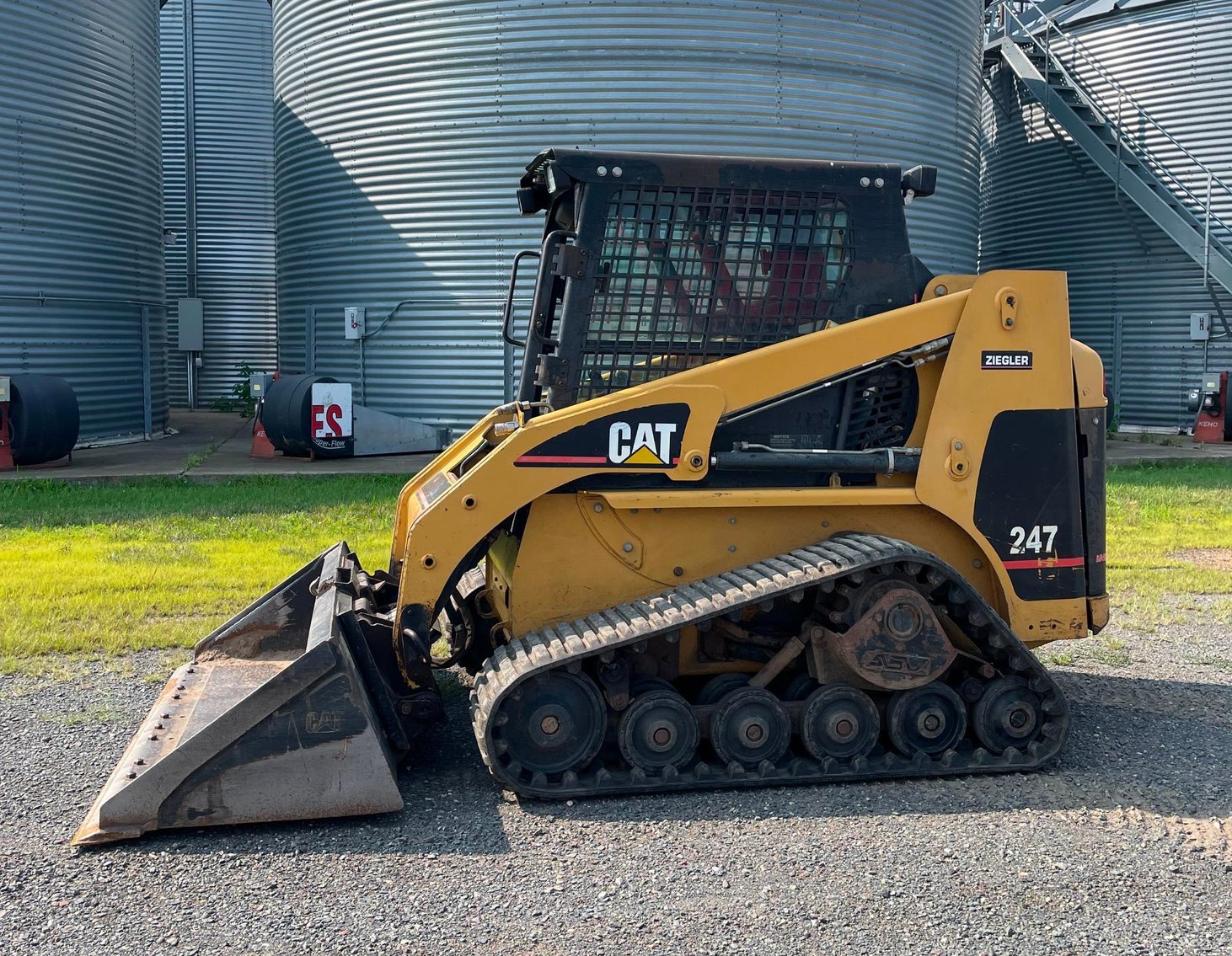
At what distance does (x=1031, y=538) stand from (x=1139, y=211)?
1835 cm

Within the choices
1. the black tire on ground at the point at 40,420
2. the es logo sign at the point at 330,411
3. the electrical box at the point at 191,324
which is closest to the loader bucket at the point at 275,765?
the black tire on ground at the point at 40,420

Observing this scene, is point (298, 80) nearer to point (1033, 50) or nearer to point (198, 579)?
point (198, 579)

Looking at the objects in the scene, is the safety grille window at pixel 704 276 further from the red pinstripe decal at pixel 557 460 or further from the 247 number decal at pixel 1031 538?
the 247 number decal at pixel 1031 538

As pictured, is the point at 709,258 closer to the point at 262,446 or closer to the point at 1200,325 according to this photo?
the point at 262,446

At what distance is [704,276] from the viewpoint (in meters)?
5.33

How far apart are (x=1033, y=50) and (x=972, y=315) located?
1999 centimetres

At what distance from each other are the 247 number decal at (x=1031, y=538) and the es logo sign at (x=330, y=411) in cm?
1183

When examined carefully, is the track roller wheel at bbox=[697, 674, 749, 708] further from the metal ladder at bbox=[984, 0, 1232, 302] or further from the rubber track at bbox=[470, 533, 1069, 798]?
the metal ladder at bbox=[984, 0, 1232, 302]

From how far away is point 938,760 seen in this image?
4.95 meters

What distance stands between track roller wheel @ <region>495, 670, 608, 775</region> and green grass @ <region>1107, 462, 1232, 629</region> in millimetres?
4460

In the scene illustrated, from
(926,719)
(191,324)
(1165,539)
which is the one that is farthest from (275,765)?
(191,324)

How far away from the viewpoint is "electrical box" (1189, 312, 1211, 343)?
20.1 meters

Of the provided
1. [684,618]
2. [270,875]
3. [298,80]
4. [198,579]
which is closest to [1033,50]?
[298,80]

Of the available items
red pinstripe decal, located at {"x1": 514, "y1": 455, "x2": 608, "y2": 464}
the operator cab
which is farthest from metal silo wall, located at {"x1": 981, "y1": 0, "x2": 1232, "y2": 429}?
red pinstripe decal, located at {"x1": 514, "y1": 455, "x2": 608, "y2": 464}
